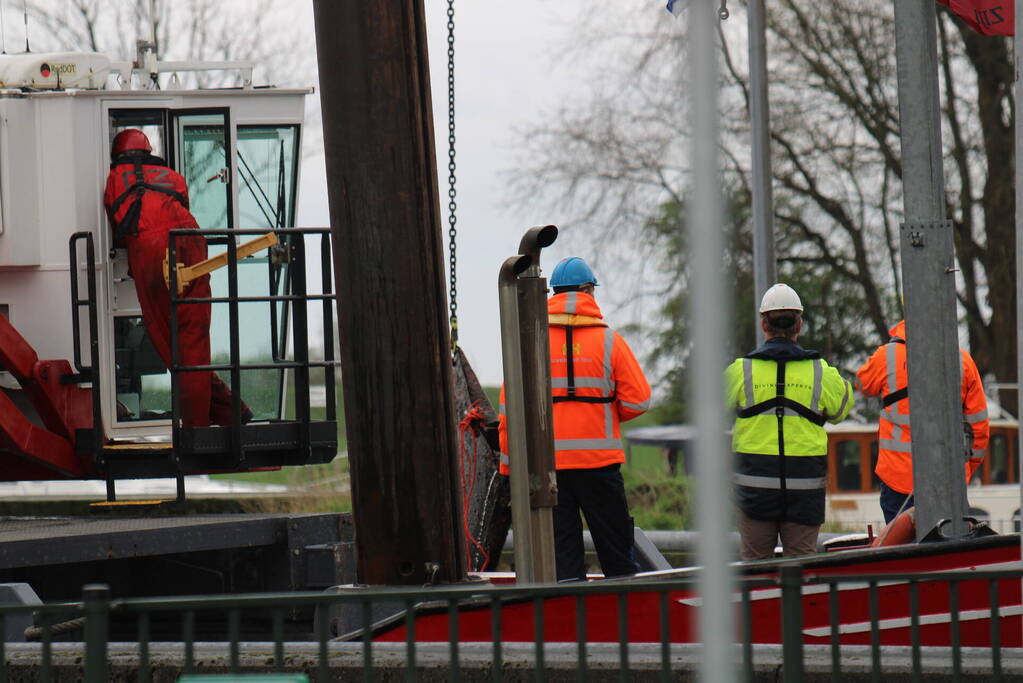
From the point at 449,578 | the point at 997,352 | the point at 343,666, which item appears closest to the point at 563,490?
the point at 449,578

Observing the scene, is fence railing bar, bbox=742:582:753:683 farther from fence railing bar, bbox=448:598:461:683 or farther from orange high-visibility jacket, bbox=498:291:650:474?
orange high-visibility jacket, bbox=498:291:650:474

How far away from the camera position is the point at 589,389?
814 cm

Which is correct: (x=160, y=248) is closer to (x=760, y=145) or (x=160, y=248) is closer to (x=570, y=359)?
(x=570, y=359)

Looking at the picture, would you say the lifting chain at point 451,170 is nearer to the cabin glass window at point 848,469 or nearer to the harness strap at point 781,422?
the harness strap at point 781,422

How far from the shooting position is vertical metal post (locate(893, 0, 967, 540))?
6.84 metres

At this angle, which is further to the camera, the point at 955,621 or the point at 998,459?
the point at 998,459

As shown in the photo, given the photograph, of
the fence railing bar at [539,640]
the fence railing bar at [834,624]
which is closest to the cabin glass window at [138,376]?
the fence railing bar at [539,640]

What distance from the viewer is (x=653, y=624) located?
21.2 feet

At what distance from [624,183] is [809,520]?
1943 cm

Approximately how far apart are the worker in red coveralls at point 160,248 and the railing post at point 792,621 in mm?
5917

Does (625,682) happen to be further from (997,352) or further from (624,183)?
(624,183)

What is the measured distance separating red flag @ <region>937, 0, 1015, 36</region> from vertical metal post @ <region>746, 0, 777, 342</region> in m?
6.05

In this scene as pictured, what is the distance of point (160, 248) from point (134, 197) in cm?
37

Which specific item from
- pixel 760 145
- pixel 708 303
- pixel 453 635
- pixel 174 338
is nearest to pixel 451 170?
pixel 174 338
